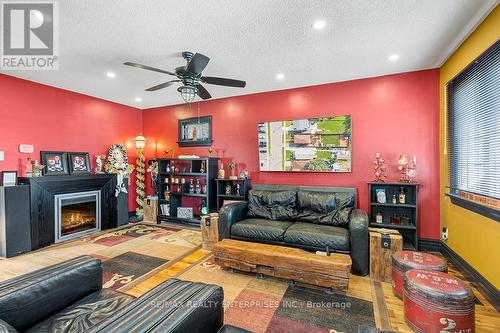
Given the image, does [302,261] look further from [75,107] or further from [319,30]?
[75,107]

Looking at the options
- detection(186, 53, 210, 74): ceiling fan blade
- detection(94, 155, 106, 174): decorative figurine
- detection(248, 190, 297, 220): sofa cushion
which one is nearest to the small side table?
detection(248, 190, 297, 220): sofa cushion

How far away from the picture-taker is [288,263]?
8.25 ft

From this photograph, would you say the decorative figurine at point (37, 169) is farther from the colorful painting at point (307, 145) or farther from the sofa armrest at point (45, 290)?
the colorful painting at point (307, 145)

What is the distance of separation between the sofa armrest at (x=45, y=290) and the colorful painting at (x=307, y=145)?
3.21m

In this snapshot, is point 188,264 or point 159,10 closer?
point 159,10

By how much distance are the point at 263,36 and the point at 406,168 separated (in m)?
2.83

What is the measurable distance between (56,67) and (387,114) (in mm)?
5051

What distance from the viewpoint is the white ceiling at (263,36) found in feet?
6.76

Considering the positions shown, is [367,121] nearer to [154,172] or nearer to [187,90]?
[187,90]

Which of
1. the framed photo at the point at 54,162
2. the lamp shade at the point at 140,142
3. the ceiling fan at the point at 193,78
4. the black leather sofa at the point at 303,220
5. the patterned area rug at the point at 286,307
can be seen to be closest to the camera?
the patterned area rug at the point at 286,307

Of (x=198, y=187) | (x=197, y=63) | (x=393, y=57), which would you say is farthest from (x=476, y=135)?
(x=198, y=187)

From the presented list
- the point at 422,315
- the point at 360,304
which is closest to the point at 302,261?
the point at 360,304

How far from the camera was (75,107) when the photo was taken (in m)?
4.51

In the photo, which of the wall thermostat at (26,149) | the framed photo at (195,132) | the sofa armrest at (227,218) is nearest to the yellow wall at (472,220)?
the sofa armrest at (227,218)
